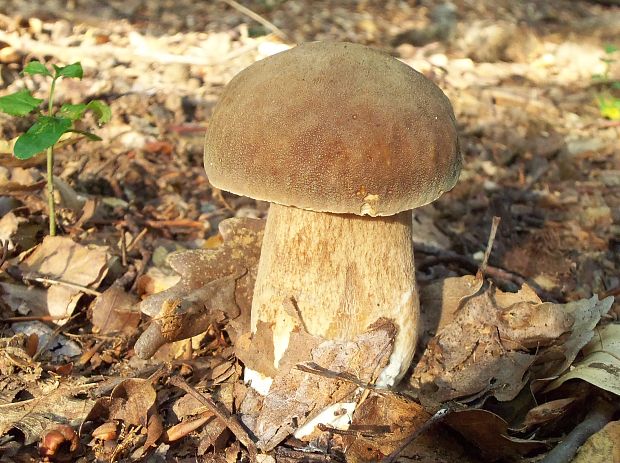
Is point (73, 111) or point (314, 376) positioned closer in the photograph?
point (314, 376)

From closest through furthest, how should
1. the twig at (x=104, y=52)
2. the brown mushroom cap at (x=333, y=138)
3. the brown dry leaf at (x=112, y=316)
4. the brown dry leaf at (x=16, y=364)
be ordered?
the brown mushroom cap at (x=333, y=138)
the brown dry leaf at (x=16, y=364)
the brown dry leaf at (x=112, y=316)
the twig at (x=104, y=52)

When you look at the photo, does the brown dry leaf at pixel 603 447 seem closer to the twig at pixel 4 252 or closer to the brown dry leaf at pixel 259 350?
the brown dry leaf at pixel 259 350

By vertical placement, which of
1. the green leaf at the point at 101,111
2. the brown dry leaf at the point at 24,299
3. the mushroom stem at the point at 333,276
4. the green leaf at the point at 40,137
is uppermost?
the green leaf at the point at 40,137

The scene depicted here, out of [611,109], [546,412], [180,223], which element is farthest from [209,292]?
[611,109]

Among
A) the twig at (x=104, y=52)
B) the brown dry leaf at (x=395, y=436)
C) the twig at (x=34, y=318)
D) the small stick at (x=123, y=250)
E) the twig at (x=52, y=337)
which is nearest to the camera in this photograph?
the brown dry leaf at (x=395, y=436)

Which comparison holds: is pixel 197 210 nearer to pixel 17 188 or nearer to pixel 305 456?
pixel 17 188

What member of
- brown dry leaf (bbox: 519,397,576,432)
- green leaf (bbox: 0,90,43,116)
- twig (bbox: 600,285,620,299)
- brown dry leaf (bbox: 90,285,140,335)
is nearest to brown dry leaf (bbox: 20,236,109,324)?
brown dry leaf (bbox: 90,285,140,335)

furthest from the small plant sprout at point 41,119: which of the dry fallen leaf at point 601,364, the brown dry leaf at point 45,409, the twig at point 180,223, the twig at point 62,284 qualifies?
the dry fallen leaf at point 601,364
